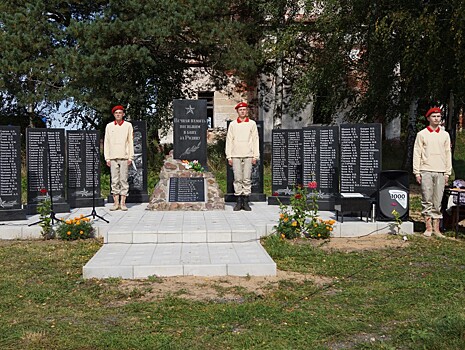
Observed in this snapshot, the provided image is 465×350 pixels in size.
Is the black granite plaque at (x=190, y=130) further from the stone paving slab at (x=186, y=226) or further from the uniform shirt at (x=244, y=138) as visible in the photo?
the stone paving slab at (x=186, y=226)

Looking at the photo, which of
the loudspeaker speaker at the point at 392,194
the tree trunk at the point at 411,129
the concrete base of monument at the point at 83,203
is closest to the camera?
the loudspeaker speaker at the point at 392,194

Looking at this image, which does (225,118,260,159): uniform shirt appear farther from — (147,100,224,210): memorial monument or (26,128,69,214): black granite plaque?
(26,128,69,214): black granite plaque

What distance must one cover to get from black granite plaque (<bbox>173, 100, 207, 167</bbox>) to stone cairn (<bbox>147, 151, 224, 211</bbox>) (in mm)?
275

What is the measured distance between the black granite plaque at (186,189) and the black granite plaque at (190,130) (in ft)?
1.71

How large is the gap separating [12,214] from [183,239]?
342 centimetres

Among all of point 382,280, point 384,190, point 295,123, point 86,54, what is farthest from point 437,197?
point 295,123

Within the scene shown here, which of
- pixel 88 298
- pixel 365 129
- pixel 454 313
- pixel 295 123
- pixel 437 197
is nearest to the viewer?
pixel 454 313

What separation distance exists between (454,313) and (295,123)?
764 inches

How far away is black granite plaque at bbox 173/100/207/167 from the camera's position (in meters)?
10.8

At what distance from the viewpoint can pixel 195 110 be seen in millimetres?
10805

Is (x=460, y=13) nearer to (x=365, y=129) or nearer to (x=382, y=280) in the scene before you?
(x=365, y=129)

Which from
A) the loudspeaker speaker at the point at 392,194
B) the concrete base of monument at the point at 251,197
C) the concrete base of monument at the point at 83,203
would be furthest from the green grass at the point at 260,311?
the concrete base of monument at the point at 251,197

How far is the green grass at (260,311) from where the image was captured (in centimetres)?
393

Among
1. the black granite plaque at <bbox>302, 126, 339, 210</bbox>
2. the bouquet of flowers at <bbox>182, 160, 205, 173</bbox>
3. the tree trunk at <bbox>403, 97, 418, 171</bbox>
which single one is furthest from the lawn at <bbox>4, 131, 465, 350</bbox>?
the tree trunk at <bbox>403, 97, 418, 171</bbox>
